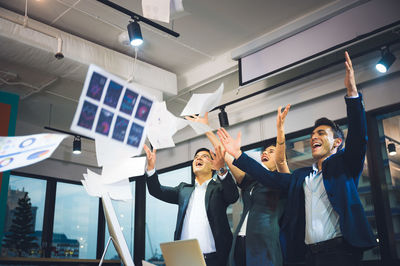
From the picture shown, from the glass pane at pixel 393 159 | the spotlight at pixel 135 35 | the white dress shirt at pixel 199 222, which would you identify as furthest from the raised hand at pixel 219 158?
the glass pane at pixel 393 159

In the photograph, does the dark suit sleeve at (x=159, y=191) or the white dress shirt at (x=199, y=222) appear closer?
the white dress shirt at (x=199, y=222)

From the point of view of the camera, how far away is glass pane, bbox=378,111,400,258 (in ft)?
12.3

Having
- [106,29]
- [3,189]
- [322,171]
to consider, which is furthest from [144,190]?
[322,171]

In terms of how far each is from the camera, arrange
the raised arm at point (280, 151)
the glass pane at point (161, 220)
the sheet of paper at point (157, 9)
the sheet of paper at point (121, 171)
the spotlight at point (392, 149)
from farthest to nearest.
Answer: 1. the glass pane at point (161, 220)
2. the spotlight at point (392, 149)
3. the raised arm at point (280, 151)
4. the sheet of paper at point (157, 9)
5. the sheet of paper at point (121, 171)

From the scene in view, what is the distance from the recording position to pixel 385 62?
140 inches

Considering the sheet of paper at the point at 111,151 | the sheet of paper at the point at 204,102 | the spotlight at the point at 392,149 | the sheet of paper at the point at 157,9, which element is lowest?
the sheet of paper at the point at 111,151

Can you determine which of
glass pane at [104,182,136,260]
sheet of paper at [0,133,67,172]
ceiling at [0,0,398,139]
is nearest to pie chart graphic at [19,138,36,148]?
sheet of paper at [0,133,67,172]

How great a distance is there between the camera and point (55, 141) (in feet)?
4.20

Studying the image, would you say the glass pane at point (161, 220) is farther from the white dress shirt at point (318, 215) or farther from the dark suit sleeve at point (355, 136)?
the dark suit sleeve at point (355, 136)

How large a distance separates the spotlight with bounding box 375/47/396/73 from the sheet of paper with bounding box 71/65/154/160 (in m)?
2.70

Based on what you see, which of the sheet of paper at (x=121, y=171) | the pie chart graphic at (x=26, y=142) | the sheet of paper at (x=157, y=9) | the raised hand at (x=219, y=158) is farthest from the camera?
the raised hand at (x=219, y=158)

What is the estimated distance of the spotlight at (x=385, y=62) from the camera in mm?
3529

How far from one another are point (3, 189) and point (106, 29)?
6.87ft

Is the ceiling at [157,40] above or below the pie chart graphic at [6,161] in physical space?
above
